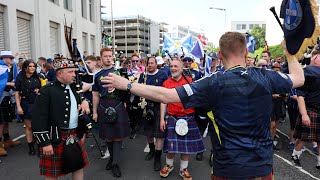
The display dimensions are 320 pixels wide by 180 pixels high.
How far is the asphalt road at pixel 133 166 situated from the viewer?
4.70 meters

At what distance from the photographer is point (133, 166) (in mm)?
5199

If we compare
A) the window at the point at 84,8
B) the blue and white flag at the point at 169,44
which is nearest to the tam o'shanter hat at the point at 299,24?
the blue and white flag at the point at 169,44

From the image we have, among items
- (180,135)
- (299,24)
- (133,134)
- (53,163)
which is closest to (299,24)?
(299,24)

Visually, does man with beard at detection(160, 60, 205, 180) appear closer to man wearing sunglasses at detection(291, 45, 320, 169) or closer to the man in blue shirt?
man wearing sunglasses at detection(291, 45, 320, 169)

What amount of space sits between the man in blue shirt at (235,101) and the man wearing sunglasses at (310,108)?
9.66ft

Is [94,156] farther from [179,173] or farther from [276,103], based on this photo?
[276,103]

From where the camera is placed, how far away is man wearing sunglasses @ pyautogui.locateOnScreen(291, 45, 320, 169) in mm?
4699

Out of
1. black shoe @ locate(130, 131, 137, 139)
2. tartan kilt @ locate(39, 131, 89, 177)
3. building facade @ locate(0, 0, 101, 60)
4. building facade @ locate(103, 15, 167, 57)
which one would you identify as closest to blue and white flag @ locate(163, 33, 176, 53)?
building facade @ locate(0, 0, 101, 60)

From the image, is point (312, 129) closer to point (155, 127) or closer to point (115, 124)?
point (155, 127)

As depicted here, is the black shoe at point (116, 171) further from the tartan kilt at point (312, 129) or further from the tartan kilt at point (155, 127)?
the tartan kilt at point (312, 129)

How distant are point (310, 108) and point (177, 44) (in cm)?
857

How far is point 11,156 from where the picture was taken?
573 centimetres

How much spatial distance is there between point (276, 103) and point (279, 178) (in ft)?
6.74

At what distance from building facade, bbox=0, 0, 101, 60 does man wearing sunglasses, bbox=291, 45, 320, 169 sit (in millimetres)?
10623
